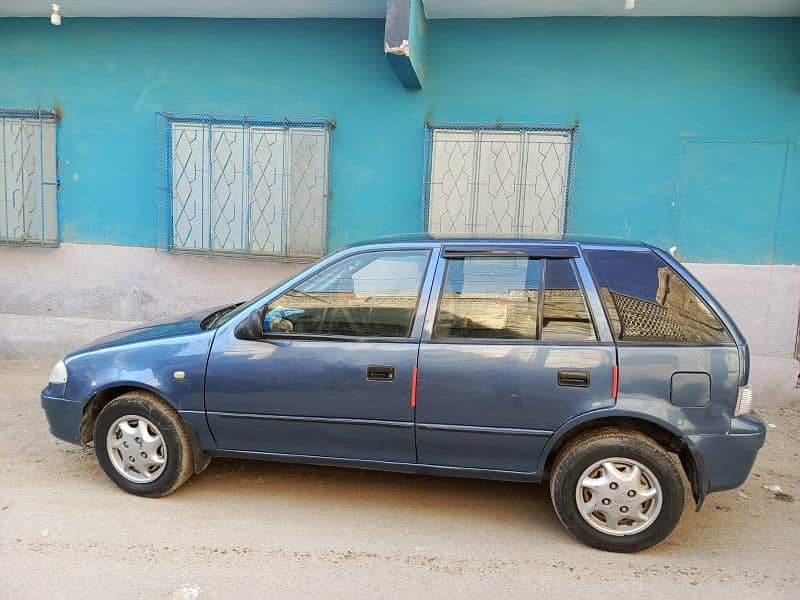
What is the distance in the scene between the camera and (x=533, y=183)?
5.98 meters

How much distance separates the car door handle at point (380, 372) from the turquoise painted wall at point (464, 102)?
3.23 meters

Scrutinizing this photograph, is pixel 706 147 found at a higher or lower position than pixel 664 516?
higher

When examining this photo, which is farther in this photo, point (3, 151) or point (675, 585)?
point (3, 151)

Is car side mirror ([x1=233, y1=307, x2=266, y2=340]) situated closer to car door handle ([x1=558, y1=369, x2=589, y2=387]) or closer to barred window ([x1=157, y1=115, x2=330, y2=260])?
car door handle ([x1=558, y1=369, x2=589, y2=387])

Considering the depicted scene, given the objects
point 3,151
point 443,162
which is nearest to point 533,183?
point 443,162

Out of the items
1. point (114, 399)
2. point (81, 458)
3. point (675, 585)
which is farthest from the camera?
point (81, 458)

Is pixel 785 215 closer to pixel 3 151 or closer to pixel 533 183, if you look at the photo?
pixel 533 183

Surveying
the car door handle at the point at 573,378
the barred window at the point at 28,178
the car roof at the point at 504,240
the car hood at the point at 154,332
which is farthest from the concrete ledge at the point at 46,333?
the car door handle at the point at 573,378

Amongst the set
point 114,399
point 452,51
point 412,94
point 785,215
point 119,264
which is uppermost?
point 452,51

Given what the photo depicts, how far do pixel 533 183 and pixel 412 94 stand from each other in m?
1.54

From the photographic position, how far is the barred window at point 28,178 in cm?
677

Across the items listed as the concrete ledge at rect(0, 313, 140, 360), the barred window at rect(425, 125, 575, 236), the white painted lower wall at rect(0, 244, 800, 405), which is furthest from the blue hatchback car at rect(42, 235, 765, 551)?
the concrete ledge at rect(0, 313, 140, 360)

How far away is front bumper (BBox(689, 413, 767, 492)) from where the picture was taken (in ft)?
10.1

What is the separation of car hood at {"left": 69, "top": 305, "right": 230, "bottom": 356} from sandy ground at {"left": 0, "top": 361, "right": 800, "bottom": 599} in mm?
902
